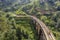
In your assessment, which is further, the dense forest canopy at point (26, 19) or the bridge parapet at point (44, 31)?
the dense forest canopy at point (26, 19)

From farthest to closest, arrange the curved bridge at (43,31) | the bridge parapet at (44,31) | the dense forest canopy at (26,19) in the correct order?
→ the dense forest canopy at (26,19)
the curved bridge at (43,31)
the bridge parapet at (44,31)

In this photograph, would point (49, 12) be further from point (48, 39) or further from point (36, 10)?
point (48, 39)

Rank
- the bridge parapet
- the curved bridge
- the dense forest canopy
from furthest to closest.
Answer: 1. the dense forest canopy
2. the curved bridge
3. the bridge parapet

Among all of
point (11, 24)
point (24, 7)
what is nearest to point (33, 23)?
point (11, 24)

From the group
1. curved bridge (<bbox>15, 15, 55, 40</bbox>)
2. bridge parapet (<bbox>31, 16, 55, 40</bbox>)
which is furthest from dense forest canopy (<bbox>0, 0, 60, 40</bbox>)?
bridge parapet (<bbox>31, 16, 55, 40</bbox>)

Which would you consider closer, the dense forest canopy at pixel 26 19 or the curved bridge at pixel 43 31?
the curved bridge at pixel 43 31

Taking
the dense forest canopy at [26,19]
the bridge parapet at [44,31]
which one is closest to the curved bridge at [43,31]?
the bridge parapet at [44,31]

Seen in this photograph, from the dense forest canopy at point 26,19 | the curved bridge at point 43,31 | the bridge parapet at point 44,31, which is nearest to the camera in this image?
the bridge parapet at point 44,31

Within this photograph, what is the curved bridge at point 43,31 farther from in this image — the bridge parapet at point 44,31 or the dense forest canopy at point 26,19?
the dense forest canopy at point 26,19

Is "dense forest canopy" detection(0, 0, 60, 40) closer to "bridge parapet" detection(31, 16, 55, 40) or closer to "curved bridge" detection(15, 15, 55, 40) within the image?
"curved bridge" detection(15, 15, 55, 40)
